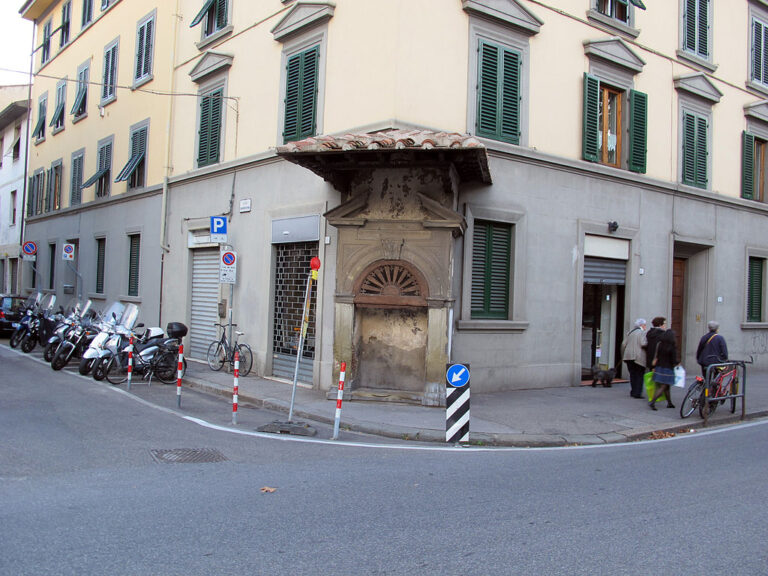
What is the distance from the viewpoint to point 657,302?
1462cm

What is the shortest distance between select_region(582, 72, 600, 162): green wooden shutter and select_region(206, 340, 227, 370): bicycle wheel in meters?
8.75

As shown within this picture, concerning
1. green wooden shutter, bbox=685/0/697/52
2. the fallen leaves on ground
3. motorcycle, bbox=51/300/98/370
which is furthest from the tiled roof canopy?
green wooden shutter, bbox=685/0/697/52

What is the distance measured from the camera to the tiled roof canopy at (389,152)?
9156 millimetres

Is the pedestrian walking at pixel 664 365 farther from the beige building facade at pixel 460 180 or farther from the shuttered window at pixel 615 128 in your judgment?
the shuttered window at pixel 615 128

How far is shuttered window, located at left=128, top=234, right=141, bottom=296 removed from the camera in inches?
744

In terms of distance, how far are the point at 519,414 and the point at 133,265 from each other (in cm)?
1382

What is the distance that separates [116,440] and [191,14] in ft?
42.1

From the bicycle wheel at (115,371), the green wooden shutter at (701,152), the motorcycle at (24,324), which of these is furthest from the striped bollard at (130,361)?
the green wooden shutter at (701,152)

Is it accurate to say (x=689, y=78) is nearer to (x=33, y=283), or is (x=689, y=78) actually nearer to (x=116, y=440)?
(x=116, y=440)

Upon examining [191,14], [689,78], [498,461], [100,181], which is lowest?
[498,461]

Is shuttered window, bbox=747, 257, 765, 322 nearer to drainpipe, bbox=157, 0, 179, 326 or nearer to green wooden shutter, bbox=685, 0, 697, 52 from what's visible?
green wooden shutter, bbox=685, 0, 697, 52

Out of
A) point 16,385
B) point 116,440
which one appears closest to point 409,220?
point 116,440

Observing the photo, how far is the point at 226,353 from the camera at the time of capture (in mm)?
13508

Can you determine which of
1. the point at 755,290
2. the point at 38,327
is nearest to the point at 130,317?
the point at 38,327
